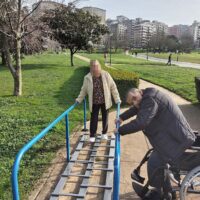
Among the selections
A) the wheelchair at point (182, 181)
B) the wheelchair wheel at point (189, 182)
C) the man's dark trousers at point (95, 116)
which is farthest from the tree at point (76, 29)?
the wheelchair wheel at point (189, 182)

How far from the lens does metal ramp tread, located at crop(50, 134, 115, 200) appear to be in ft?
12.4

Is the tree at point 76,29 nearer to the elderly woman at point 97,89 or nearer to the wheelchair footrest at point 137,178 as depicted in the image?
the elderly woman at point 97,89

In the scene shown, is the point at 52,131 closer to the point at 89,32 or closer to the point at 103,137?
the point at 103,137

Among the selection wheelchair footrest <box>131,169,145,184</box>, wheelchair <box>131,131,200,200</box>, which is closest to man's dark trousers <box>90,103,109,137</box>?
wheelchair footrest <box>131,169,145,184</box>

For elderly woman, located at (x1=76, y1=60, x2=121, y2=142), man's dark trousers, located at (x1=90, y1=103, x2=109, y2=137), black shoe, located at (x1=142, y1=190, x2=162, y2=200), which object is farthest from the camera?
man's dark trousers, located at (x1=90, y1=103, x2=109, y2=137)

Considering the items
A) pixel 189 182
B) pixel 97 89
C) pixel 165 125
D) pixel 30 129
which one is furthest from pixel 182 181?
pixel 30 129

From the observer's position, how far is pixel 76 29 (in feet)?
89.4

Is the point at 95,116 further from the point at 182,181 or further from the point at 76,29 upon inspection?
the point at 76,29

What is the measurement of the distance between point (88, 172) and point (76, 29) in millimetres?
24080

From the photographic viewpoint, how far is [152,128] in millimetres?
3295

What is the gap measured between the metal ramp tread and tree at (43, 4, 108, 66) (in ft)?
73.1

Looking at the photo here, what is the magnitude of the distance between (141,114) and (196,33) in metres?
174

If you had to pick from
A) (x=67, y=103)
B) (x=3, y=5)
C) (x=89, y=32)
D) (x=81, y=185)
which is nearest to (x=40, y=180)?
(x=81, y=185)

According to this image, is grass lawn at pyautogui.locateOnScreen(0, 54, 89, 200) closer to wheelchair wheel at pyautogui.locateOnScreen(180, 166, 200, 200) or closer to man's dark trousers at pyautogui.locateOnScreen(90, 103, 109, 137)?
man's dark trousers at pyautogui.locateOnScreen(90, 103, 109, 137)
